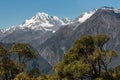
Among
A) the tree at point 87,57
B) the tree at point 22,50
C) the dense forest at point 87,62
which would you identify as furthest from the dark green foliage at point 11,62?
the tree at point 87,57

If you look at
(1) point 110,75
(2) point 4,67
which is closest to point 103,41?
(1) point 110,75

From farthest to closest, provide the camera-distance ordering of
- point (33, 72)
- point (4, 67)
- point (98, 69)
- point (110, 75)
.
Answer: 1. point (33, 72)
2. point (4, 67)
3. point (98, 69)
4. point (110, 75)

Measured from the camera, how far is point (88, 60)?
4391 centimetres

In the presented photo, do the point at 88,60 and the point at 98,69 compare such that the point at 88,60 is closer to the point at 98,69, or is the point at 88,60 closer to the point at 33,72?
the point at 98,69

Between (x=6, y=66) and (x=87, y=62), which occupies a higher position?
(x=6, y=66)

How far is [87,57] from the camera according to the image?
44.0 metres

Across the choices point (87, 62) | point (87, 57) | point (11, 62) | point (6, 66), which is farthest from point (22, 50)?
point (87, 62)

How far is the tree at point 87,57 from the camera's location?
42031 mm

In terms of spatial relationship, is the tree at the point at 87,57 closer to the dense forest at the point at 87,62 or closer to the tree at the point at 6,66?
A: the dense forest at the point at 87,62

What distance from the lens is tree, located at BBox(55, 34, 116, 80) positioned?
4203 cm

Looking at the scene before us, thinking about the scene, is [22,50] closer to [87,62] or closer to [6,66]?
[6,66]

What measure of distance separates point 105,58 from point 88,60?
1986 millimetres

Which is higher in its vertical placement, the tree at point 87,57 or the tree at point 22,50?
the tree at point 22,50

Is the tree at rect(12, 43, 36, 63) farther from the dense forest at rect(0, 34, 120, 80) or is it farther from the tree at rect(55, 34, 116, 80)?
the tree at rect(55, 34, 116, 80)
